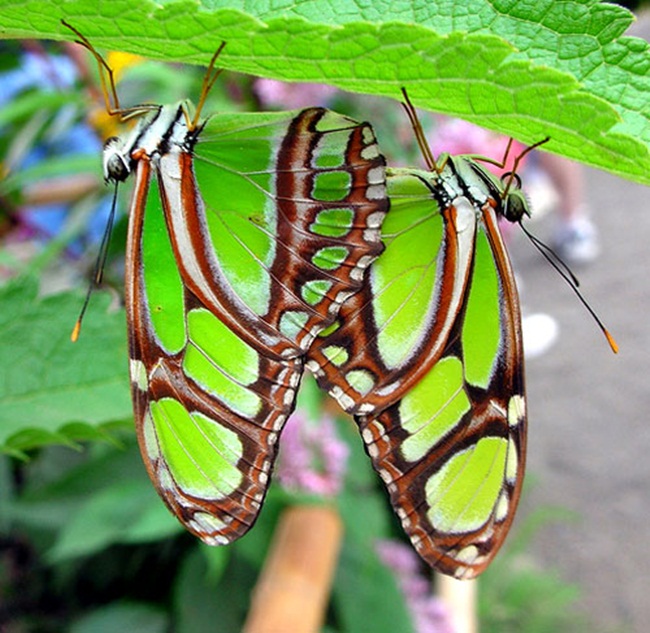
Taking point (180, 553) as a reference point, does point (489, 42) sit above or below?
above

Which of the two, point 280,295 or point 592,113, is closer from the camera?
point 592,113

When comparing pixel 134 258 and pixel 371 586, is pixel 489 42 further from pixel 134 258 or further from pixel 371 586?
pixel 371 586

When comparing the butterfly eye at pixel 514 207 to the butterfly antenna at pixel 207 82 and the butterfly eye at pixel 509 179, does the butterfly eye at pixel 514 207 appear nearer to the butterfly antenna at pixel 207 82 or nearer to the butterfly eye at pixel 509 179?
the butterfly eye at pixel 509 179

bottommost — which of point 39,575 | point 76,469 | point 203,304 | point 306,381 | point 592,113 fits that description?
point 39,575

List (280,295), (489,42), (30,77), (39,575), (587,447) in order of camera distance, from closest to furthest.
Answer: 1. (489,42)
2. (280,295)
3. (39,575)
4. (30,77)
5. (587,447)

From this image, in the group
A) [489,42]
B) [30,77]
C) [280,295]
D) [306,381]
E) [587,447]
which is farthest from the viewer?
[587,447]

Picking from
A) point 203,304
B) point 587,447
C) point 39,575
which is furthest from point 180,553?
point 587,447

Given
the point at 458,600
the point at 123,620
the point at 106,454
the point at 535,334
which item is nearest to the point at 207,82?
the point at 106,454
